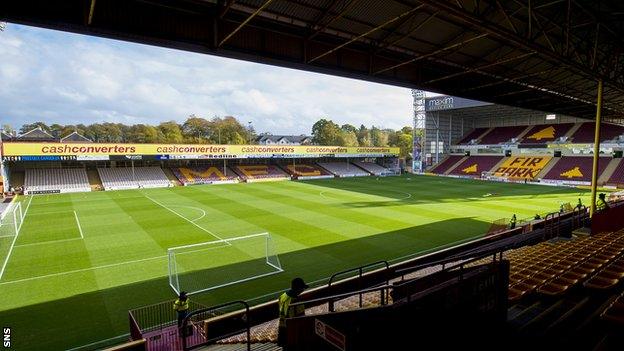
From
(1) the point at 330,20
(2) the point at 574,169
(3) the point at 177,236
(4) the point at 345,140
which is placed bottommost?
(3) the point at 177,236

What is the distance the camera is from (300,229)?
20.7 metres

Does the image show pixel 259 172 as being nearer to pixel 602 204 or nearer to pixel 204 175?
pixel 204 175

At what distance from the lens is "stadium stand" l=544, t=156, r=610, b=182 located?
44928mm

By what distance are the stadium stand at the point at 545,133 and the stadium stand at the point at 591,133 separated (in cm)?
207

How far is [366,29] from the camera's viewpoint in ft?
35.1

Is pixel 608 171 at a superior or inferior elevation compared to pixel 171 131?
inferior

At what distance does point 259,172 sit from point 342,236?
34.0 meters

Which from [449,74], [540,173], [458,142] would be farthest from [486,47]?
[458,142]

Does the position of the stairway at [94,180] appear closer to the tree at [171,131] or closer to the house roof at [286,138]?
the tree at [171,131]

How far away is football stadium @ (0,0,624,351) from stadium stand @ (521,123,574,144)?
21.9 meters

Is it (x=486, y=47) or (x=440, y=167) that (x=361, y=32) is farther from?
(x=440, y=167)

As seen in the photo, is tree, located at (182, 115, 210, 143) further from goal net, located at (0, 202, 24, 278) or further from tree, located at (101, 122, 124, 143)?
goal net, located at (0, 202, 24, 278)

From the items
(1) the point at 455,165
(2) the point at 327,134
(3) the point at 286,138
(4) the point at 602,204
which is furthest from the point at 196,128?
(4) the point at 602,204

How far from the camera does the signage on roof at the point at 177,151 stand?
116 ft
